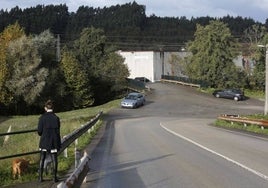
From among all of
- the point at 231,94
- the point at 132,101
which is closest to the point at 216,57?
the point at 231,94

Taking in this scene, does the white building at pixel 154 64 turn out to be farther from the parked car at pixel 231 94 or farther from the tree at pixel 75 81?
the tree at pixel 75 81

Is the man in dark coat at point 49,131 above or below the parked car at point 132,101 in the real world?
above

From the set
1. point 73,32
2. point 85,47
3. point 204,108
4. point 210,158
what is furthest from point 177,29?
point 210,158

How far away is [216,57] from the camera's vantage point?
92.4 meters

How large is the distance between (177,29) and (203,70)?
10533cm

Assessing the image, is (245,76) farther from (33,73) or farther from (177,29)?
(177,29)

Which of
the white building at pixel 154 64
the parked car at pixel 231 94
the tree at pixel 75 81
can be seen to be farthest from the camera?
the white building at pixel 154 64

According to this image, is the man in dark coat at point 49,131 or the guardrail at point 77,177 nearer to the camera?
the guardrail at point 77,177

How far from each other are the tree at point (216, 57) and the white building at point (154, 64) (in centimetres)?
1885

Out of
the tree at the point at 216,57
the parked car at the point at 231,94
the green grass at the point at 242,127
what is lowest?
the parked car at the point at 231,94

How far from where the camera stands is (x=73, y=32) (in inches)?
7165

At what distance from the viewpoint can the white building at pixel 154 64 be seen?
114 m

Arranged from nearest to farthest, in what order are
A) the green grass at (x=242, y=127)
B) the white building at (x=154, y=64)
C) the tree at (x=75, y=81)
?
the green grass at (x=242, y=127) → the tree at (x=75, y=81) → the white building at (x=154, y=64)

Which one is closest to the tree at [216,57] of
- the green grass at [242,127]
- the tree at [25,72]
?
the tree at [25,72]
